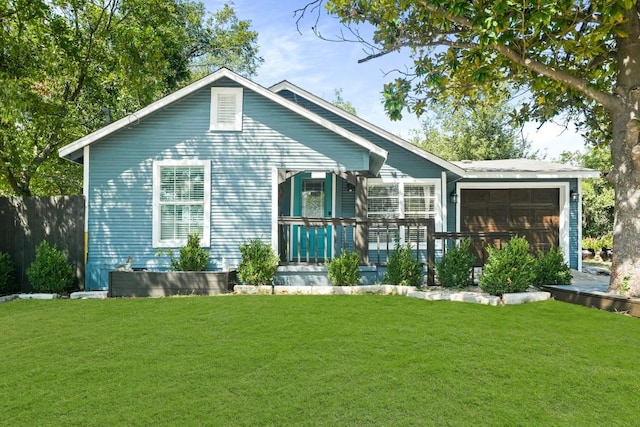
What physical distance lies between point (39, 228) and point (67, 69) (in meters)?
5.66

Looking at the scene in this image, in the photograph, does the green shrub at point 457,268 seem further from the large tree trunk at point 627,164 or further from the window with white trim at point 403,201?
the window with white trim at point 403,201

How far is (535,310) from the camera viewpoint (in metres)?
6.57

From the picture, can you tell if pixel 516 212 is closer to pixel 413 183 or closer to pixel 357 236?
pixel 413 183

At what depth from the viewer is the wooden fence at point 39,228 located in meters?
8.76

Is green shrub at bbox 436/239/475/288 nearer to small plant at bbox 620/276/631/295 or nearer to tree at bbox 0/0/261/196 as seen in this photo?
small plant at bbox 620/276/631/295

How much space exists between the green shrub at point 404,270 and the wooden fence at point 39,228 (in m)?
6.53

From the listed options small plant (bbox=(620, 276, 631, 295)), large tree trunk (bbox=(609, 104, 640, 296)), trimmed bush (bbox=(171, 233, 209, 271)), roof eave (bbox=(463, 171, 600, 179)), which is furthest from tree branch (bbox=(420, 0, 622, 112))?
trimmed bush (bbox=(171, 233, 209, 271))

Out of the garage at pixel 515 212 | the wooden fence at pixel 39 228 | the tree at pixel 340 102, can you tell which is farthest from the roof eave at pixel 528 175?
the tree at pixel 340 102

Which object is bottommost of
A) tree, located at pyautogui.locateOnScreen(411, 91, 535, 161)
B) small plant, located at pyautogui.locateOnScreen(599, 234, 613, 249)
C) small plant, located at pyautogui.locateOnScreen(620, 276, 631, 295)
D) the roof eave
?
small plant, located at pyautogui.locateOnScreen(620, 276, 631, 295)

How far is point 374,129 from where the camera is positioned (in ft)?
37.1

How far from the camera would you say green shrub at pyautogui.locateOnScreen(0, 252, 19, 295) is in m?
8.35

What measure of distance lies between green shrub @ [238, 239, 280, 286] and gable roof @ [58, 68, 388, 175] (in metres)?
2.98

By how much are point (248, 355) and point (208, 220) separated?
516 cm

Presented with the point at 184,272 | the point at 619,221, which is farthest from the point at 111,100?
the point at 619,221
